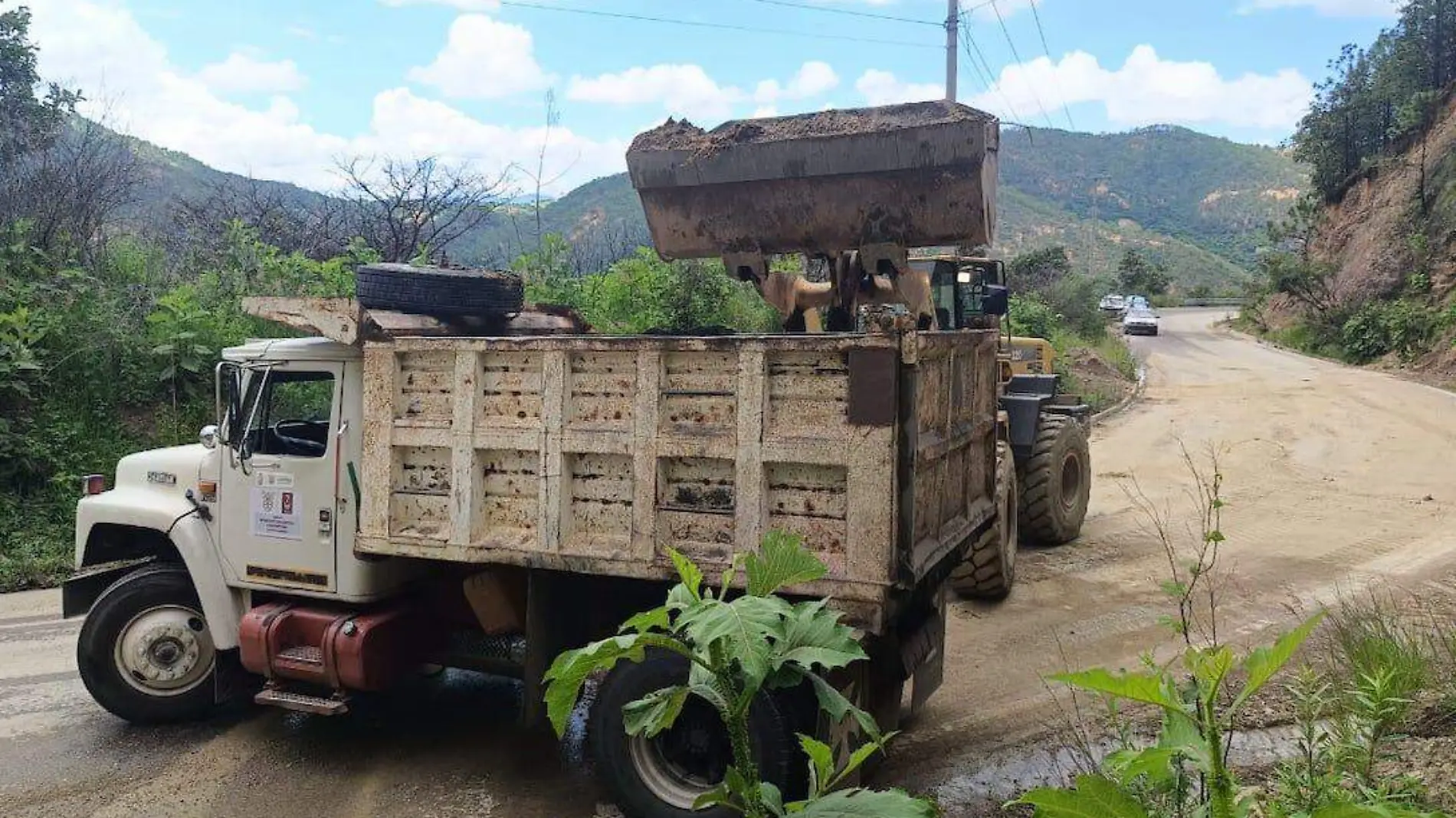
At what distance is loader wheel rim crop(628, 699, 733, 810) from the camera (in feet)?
12.8

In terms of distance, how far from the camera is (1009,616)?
6797 mm

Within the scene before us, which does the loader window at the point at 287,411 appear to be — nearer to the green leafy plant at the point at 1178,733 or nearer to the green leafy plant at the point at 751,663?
the green leafy plant at the point at 751,663

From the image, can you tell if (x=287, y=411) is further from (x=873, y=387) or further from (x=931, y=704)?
(x=931, y=704)

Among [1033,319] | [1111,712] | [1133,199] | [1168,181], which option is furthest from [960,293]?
[1168,181]

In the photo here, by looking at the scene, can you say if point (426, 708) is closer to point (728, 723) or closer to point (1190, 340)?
point (728, 723)

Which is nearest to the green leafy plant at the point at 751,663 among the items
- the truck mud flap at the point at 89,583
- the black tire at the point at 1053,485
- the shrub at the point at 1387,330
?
the truck mud flap at the point at 89,583

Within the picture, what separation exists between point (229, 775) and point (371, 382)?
6.25 feet

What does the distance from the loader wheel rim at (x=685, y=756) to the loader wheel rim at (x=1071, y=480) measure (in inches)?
224

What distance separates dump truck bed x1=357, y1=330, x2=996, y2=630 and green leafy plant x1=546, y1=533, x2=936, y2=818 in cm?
154

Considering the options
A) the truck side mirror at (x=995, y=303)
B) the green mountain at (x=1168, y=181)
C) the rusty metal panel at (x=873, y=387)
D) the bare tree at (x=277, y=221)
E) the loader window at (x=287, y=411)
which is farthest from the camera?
the green mountain at (x=1168, y=181)

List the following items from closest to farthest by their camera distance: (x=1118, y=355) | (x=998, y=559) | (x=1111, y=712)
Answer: (x=1111, y=712) → (x=998, y=559) → (x=1118, y=355)

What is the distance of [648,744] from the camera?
396 cm

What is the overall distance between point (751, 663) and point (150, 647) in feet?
14.3

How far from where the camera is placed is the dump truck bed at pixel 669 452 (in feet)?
12.0
